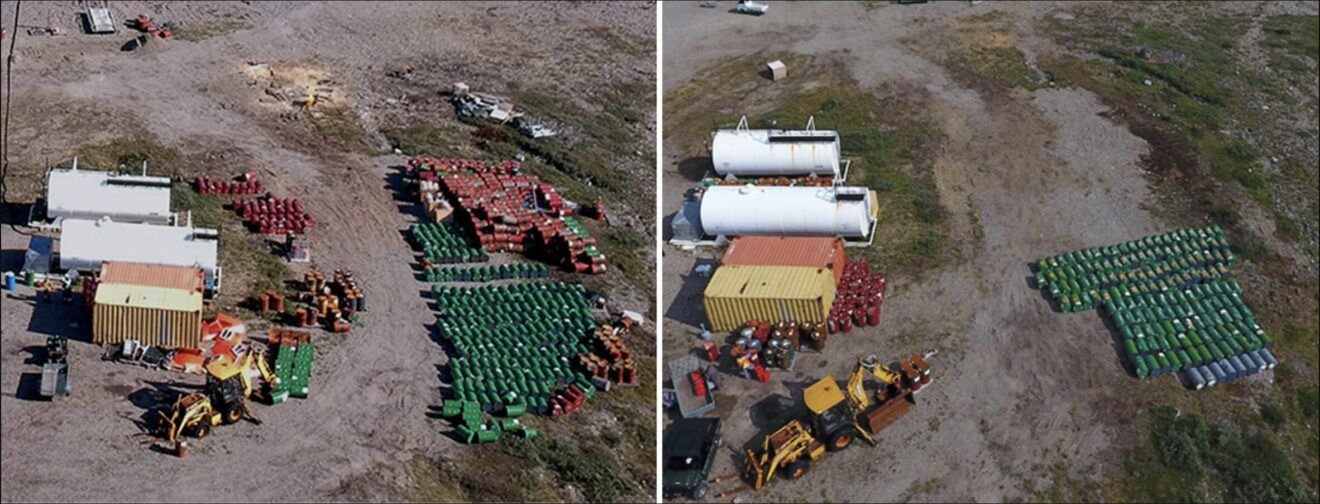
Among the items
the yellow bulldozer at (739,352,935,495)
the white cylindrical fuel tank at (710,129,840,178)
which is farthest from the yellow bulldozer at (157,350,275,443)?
the white cylindrical fuel tank at (710,129,840,178)

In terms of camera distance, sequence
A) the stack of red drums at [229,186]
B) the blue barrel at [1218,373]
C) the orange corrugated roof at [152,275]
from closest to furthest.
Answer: the orange corrugated roof at [152,275]
the blue barrel at [1218,373]
the stack of red drums at [229,186]

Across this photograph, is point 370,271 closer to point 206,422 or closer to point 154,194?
point 154,194

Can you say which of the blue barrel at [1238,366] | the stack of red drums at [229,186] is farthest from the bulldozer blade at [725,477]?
the stack of red drums at [229,186]

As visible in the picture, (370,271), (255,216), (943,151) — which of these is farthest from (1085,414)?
(255,216)

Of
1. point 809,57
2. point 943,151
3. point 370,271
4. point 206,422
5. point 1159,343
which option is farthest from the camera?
point 809,57

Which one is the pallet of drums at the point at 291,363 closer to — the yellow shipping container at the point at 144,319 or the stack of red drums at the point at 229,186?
the yellow shipping container at the point at 144,319

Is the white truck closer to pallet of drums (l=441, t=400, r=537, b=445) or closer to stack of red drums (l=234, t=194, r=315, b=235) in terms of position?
stack of red drums (l=234, t=194, r=315, b=235)
